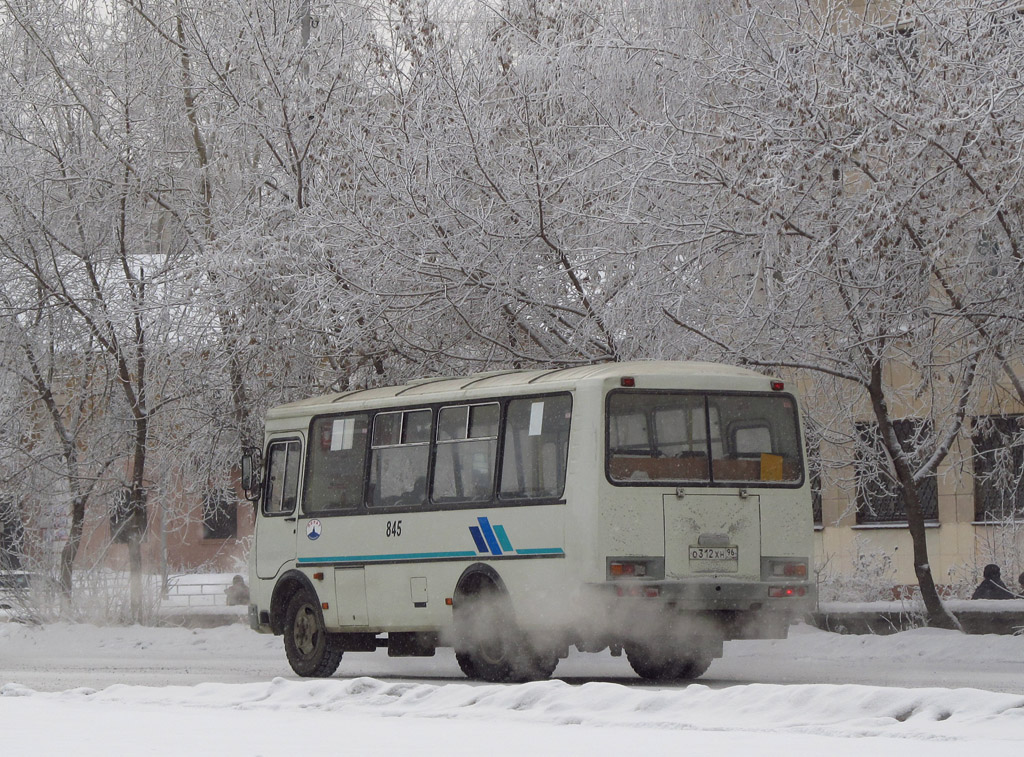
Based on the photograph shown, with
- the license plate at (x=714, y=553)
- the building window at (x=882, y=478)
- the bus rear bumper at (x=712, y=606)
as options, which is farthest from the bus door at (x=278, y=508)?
the building window at (x=882, y=478)

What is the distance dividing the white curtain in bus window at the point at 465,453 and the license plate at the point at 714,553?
77.1 inches

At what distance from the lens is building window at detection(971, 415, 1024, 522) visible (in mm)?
21219

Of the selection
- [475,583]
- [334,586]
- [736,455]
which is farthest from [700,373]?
[334,586]

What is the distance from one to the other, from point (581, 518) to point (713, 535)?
3.83ft

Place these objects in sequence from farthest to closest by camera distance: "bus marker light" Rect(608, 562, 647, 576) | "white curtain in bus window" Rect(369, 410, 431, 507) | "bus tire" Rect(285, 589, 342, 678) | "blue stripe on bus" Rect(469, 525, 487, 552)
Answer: "bus tire" Rect(285, 589, 342, 678), "white curtain in bus window" Rect(369, 410, 431, 507), "blue stripe on bus" Rect(469, 525, 487, 552), "bus marker light" Rect(608, 562, 647, 576)

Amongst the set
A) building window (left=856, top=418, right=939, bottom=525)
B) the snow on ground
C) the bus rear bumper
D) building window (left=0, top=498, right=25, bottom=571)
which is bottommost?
the snow on ground

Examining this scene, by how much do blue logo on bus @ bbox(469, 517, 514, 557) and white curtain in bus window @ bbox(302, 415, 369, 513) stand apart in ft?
6.49

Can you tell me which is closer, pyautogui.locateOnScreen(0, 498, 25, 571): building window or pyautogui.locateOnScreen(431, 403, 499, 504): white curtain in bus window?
pyautogui.locateOnScreen(431, 403, 499, 504): white curtain in bus window

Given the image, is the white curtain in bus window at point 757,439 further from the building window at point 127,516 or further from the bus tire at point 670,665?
the building window at point 127,516

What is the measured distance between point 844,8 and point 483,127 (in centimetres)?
408

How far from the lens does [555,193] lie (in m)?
19.5

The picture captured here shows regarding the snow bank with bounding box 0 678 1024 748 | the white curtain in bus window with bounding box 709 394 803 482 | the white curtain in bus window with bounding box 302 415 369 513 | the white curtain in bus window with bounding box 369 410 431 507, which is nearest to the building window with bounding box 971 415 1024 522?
the white curtain in bus window with bounding box 709 394 803 482

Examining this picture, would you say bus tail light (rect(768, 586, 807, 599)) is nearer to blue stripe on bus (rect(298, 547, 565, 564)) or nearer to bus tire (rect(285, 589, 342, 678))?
blue stripe on bus (rect(298, 547, 565, 564))

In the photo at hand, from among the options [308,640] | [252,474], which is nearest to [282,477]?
[252,474]
